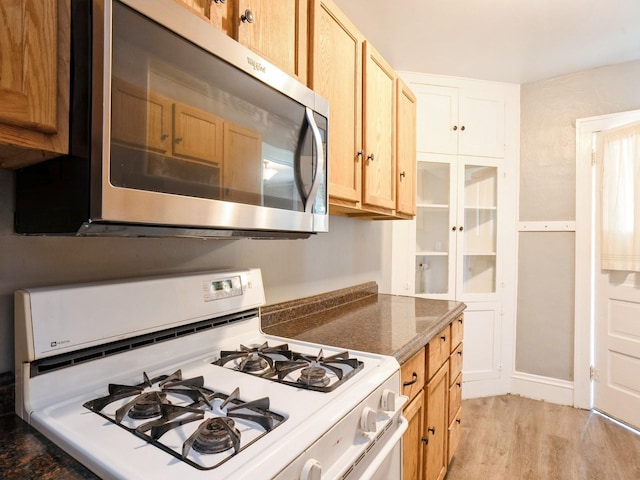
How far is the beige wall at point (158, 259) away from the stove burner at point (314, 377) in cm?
51

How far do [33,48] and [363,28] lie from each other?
84.0 inches

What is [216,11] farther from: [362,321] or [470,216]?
[470,216]

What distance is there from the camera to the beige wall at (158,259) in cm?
82

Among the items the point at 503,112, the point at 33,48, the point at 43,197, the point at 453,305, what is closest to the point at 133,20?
the point at 33,48

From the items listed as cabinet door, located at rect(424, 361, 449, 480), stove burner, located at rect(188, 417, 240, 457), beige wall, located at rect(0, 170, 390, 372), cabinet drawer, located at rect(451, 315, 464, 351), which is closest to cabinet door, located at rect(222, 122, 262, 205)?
beige wall, located at rect(0, 170, 390, 372)

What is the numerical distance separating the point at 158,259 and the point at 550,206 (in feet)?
9.87

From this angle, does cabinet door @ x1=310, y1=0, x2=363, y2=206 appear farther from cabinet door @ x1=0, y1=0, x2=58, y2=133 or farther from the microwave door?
cabinet door @ x1=0, y1=0, x2=58, y2=133

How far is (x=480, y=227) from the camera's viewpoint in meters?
3.15

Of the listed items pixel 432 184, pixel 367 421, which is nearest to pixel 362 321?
pixel 367 421

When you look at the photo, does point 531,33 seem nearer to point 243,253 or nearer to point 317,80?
point 317,80

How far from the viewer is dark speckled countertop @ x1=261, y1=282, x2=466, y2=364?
1323 millimetres

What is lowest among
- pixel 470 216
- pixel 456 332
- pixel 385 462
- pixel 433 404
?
pixel 433 404

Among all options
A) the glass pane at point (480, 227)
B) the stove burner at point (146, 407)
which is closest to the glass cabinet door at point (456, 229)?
the glass pane at point (480, 227)

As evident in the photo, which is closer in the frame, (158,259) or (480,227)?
(158,259)
